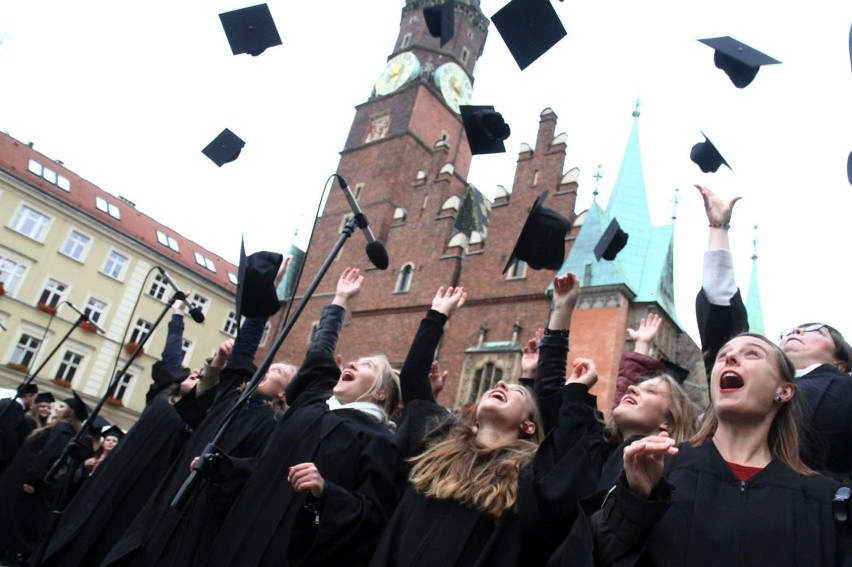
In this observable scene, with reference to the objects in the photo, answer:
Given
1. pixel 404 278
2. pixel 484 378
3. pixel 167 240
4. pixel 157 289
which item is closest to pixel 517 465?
pixel 484 378

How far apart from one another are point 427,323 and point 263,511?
120 centimetres

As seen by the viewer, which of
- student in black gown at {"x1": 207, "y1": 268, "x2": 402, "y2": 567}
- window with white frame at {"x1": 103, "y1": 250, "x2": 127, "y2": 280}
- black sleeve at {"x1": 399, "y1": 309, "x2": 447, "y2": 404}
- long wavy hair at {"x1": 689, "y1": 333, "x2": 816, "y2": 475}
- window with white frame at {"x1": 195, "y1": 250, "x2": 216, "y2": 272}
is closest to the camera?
long wavy hair at {"x1": 689, "y1": 333, "x2": 816, "y2": 475}

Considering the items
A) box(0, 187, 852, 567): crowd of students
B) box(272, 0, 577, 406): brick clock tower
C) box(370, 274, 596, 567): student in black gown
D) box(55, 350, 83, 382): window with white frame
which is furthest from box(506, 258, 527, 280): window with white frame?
box(55, 350, 83, 382): window with white frame

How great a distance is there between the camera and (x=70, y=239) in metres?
25.5

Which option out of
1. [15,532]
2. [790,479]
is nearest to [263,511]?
[790,479]

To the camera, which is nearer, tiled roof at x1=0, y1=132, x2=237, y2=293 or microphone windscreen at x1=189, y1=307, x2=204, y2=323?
microphone windscreen at x1=189, y1=307, x2=204, y2=323

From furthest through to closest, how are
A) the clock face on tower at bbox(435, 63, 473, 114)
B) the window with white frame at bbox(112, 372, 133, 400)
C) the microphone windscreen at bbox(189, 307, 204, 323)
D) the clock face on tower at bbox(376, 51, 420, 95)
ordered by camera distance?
the clock face on tower at bbox(435, 63, 473, 114), the clock face on tower at bbox(376, 51, 420, 95), the window with white frame at bbox(112, 372, 133, 400), the microphone windscreen at bbox(189, 307, 204, 323)

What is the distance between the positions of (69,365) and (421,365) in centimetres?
2527

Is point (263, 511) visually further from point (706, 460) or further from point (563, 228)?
point (563, 228)

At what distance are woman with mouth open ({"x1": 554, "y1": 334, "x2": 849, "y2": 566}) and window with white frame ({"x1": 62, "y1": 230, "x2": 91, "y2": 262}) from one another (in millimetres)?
27047

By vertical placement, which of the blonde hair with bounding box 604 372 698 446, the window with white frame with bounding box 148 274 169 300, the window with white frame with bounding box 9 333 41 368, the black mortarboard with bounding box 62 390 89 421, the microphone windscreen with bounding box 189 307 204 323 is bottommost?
the black mortarboard with bounding box 62 390 89 421

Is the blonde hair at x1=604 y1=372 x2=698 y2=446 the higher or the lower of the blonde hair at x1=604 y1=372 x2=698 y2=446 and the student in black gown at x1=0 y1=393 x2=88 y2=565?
the higher

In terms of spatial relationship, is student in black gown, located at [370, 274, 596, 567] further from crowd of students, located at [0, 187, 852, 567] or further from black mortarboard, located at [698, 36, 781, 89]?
black mortarboard, located at [698, 36, 781, 89]

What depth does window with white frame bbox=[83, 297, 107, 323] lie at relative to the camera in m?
25.6
